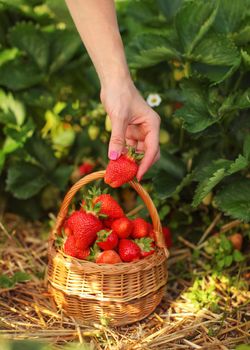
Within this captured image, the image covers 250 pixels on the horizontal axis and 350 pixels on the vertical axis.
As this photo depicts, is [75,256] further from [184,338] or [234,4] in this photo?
[234,4]

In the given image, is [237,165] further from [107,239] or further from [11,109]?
[11,109]

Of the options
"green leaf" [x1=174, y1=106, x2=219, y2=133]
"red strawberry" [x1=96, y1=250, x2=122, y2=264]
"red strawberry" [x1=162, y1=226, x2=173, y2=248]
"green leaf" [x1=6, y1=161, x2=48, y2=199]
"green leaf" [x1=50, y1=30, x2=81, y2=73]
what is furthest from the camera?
"green leaf" [x1=50, y1=30, x2=81, y2=73]

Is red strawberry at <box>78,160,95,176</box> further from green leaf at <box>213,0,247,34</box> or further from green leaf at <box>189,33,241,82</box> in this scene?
green leaf at <box>213,0,247,34</box>

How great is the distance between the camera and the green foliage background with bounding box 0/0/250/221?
2143 mm

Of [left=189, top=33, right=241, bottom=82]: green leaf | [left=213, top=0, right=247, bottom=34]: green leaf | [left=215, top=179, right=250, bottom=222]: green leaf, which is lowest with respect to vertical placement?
[left=215, top=179, right=250, bottom=222]: green leaf

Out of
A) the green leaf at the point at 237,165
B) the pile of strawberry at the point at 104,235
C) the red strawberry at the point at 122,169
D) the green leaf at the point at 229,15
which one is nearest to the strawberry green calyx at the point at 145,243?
the pile of strawberry at the point at 104,235

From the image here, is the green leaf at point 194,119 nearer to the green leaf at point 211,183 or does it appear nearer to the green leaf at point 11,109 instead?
the green leaf at point 211,183

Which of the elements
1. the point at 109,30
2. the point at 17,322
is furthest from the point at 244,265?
the point at 109,30

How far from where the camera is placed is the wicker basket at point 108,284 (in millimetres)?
1868

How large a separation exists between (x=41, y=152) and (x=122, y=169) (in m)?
0.80

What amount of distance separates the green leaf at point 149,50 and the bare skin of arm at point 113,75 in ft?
1.19

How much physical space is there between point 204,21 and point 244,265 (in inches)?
35.6

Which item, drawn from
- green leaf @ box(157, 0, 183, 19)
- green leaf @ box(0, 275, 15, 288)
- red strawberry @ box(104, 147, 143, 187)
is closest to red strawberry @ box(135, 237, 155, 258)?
red strawberry @ box(104, 147, 143, 187)

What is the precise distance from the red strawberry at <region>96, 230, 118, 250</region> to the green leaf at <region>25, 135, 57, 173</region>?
2.44ft
